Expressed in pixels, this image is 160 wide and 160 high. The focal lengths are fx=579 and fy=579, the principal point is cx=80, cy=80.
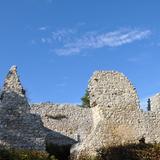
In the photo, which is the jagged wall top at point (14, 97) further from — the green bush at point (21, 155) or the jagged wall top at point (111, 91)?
the jagged wall top at point (111, 91)

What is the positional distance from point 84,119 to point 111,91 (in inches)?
267

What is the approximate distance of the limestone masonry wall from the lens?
86.2 ft

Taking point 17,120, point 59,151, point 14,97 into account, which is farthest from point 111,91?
point 17,120

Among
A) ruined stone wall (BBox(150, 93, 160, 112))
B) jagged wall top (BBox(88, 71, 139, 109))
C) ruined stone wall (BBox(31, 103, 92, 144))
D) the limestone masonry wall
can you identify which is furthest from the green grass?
ruined stone wall (BBox(150, 93, 160, 112))

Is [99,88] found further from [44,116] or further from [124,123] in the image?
[44,116]

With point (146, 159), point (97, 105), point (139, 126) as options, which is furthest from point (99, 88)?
point (146, 159)

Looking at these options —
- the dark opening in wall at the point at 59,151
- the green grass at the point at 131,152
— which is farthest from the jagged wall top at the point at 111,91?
the dark opening in wall at the point at 59,151

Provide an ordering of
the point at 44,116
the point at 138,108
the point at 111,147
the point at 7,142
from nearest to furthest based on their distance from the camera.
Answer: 1. the point at 7,142
2. the point at 111,147
3. the point at 138,108
4. the point at 44,116

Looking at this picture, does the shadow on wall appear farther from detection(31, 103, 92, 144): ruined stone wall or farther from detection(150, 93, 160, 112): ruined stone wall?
detection(150, 93, 160, 112): ruined stone wall

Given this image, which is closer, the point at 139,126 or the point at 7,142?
the point at 7,142

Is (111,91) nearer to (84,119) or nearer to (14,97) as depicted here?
(14,97)

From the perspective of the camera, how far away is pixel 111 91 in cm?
2952

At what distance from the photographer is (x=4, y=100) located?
2650 cm

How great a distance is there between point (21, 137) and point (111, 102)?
219 inches
